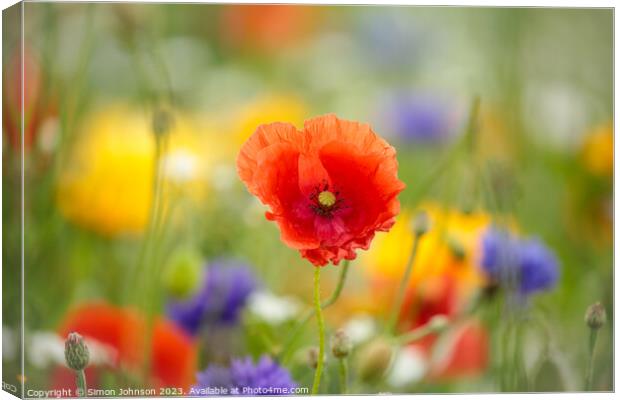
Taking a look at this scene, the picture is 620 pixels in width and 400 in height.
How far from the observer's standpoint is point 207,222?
1619mm

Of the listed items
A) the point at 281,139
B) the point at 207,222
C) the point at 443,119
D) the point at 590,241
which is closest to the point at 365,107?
the point at 443,119

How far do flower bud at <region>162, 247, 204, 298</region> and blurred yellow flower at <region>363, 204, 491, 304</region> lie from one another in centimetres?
24

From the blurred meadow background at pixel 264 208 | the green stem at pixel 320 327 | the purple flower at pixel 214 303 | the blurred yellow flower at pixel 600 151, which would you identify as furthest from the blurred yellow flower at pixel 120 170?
the blurred yellow flower at pixel 600 151

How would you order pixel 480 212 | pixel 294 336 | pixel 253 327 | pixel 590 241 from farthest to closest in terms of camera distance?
pixel 590 241 → pixel 480 212 → pixel 253 327 → pixel 294 336

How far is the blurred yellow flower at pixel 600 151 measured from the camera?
1.61m

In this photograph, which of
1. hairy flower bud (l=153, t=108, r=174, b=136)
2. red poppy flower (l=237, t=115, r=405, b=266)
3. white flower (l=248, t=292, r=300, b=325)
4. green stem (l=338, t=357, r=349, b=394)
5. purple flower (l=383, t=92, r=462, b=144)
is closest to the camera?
red poppy flower (l=237, t=115, r=405, b=266)

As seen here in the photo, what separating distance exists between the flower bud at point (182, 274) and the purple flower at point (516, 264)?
1.12 ft

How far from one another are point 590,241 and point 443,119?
0.83ft

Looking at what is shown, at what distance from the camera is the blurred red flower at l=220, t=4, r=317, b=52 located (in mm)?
1545

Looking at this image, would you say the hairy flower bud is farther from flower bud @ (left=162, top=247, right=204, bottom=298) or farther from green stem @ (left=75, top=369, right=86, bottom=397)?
green stem @ (left=75, top=369, right=86, bottom=397)

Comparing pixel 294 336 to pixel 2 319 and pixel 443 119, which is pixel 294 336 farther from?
pixel 443 119

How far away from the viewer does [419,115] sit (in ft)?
5.47

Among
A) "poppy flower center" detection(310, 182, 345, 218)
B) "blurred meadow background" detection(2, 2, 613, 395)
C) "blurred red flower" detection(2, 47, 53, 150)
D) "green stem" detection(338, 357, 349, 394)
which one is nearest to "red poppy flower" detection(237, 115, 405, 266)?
"poppy flower center" detection(310, 182, 345, 218)

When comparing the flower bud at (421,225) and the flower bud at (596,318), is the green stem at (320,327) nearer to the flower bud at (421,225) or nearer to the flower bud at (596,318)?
the flower bud at (421,225)
